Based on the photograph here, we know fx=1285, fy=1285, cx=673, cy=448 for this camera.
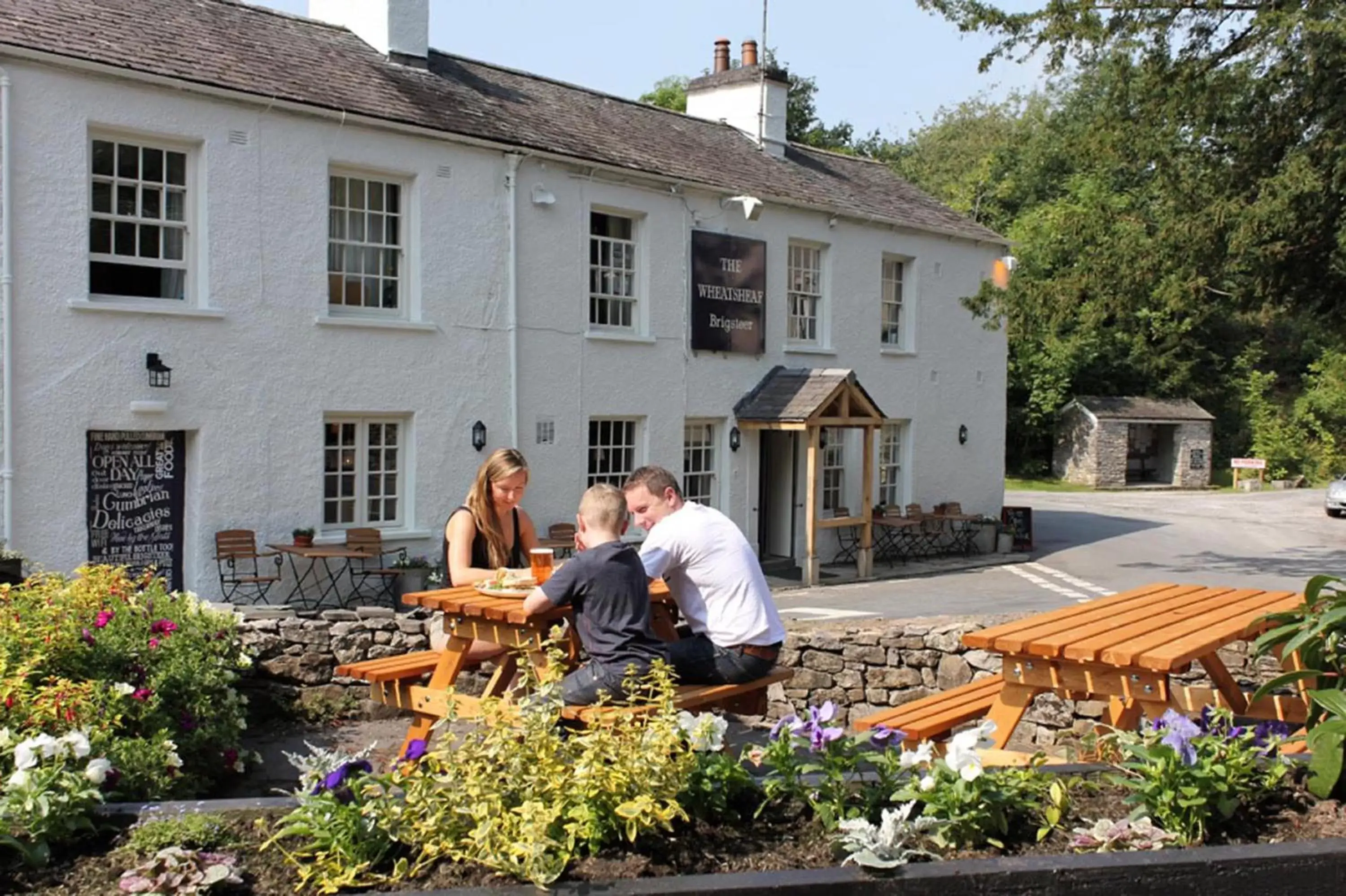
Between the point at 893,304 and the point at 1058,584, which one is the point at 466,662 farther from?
the point at 893,304

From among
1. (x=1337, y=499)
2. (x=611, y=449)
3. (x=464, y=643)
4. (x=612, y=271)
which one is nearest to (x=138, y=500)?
(x=611, y=449)

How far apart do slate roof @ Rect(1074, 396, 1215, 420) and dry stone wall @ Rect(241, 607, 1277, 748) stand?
38.6 metres

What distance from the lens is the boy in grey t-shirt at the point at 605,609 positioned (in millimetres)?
5711

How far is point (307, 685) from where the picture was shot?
878 centimetres

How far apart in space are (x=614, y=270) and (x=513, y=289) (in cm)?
211

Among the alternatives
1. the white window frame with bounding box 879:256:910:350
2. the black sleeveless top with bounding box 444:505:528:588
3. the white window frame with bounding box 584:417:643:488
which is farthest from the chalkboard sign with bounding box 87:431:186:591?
the white window frame with bounding box 879:256:910:350

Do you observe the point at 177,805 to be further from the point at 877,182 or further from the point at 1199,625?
the point at 877,182

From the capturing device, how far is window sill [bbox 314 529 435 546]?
575 inches

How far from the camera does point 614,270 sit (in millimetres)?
18094

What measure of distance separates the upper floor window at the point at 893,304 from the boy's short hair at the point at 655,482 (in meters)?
16.8

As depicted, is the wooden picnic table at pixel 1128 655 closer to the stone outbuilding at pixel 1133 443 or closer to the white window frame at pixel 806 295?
the white window frame at pixel 806 295

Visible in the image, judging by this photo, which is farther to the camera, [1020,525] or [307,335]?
[1020,525]

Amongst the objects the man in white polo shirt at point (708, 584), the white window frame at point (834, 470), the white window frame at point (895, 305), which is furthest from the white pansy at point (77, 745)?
the white window frame at point (895, 305)

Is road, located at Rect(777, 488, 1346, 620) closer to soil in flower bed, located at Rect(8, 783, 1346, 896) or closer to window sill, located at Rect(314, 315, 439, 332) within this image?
window sill, located at Rect(314, 315, 439, 332)
